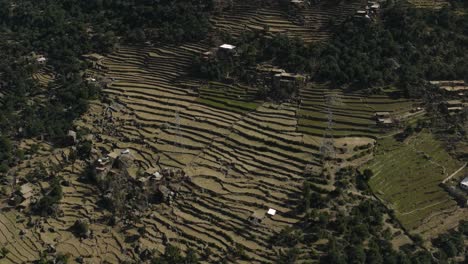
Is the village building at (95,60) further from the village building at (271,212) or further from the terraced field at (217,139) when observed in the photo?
the village building at (271,212)

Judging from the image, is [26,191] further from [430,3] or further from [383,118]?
[430,3]

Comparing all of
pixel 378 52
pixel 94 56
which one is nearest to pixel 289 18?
pixel 378 52

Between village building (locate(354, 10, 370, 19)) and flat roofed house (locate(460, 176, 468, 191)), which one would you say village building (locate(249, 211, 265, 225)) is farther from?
village building (locate(354, 10, 370, 19))

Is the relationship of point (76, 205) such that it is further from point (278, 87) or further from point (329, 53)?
point (329, 53)

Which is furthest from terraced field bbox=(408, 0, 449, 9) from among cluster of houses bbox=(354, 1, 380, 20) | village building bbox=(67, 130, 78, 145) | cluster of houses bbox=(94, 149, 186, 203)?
village building bbox=(67, 130, 78, 145)

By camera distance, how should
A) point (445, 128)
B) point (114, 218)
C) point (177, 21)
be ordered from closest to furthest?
point (114, 218)
point (445, 128)
point (177, 21)

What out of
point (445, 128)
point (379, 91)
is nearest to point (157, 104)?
point (379, 91)
